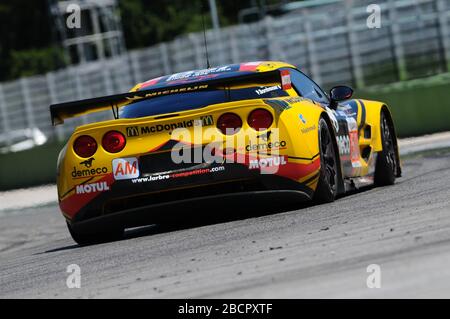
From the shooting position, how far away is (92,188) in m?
8.23

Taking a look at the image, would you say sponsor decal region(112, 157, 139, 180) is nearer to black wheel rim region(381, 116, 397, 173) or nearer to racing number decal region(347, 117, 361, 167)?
racing number decal region(347, 117, 361, 167)

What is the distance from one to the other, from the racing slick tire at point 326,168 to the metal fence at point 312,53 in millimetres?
15625

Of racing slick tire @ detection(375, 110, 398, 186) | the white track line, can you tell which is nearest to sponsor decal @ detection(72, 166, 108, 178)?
racing slick tire @ detection(375, 110, 398, 186)

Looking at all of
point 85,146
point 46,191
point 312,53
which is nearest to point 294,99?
point 85,146

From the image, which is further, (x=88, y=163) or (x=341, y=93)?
(x=341, y=93)

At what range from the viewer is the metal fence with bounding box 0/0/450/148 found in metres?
24.6

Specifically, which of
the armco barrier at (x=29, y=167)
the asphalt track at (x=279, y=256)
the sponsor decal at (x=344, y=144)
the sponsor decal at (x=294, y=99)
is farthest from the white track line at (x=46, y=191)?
the sponsor decal at (x=294, y=99)

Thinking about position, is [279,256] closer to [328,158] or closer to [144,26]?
[328,158]

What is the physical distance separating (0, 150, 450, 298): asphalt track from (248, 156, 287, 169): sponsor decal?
1.16 ft

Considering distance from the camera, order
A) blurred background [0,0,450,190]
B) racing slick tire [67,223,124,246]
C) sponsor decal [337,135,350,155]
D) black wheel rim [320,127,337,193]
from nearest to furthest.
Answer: black wheel rim [320,127,337,193] → racing slick tire [67,223,124,246] → sponsor decal [337,135,350,155] → blurred background [0,0,450,190]

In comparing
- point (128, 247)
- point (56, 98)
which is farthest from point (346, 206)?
point (56, 98)

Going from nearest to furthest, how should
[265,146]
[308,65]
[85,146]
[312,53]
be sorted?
1. [265,146]
2. [85,146]
3. [312,53]
4. [308,65]

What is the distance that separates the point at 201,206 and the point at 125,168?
56cm
